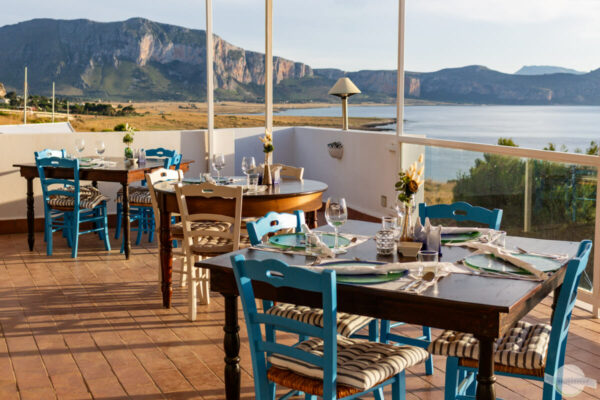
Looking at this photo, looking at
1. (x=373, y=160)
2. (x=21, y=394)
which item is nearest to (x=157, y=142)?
(x=373, y=160)

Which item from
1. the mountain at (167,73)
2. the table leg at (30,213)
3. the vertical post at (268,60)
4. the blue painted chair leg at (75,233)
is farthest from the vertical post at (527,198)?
the mountain at (167,73)

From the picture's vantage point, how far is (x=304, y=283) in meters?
2.17

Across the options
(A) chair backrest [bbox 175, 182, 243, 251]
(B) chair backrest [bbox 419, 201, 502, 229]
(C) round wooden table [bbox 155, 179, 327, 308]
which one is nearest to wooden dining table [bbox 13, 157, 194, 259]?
(C) round wooden table [bbox 155, 179, 327, 308]

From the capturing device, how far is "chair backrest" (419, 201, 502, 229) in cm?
334

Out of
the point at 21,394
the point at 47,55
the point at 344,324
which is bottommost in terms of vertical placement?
the point at 21,394

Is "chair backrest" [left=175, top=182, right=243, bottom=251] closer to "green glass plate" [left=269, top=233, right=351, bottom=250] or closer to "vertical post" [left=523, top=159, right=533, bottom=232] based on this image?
"green glass plate" [left=269, top=233, right=351, bottom=250]

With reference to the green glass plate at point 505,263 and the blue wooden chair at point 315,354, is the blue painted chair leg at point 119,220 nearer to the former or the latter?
the blue wooden chair at point 315,354

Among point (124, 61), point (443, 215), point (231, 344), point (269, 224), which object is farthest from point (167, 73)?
point (231, 344)

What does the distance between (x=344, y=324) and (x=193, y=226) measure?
231 cm

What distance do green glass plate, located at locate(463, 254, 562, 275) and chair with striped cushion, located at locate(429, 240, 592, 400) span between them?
4.6 inches

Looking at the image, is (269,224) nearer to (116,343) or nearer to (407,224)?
(407,224)

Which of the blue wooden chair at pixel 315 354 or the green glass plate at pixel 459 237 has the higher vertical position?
the green glass plate at pixel 459 237

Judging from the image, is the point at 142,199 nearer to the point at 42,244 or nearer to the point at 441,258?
the point at 42,244

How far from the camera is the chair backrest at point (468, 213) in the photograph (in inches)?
131
